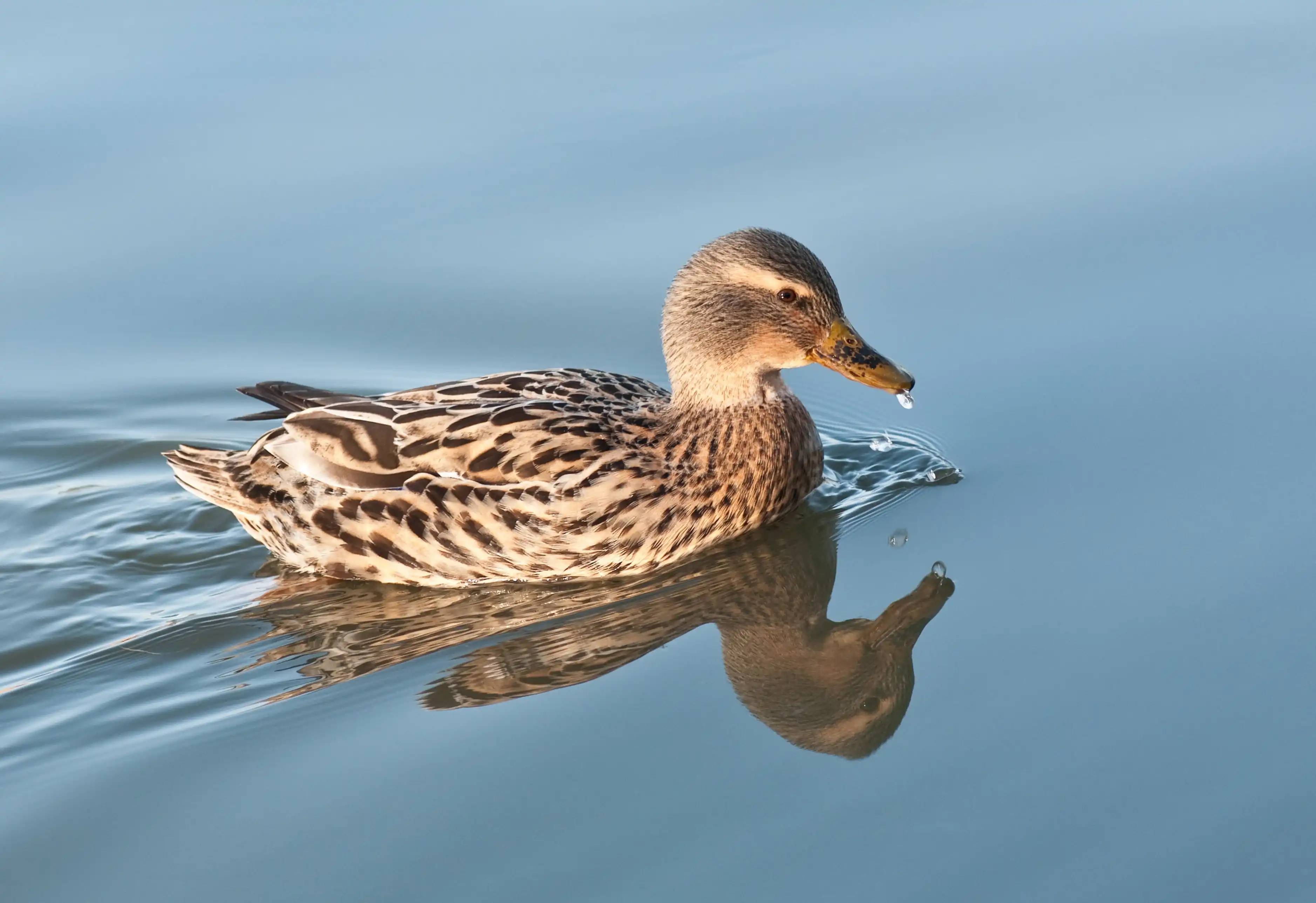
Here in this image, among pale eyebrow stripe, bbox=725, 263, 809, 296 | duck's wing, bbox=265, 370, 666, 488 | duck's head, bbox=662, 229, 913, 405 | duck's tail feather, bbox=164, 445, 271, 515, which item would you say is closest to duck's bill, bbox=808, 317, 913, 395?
duck's head, bbox=662, 229, 913, 405

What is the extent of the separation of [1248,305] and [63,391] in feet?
22.4

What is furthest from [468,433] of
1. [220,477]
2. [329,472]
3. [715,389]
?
[220,477]

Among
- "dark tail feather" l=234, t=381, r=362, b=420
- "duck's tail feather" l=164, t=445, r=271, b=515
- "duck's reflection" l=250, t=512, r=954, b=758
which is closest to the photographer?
"duck's reflection" l=250, t=512, r=954, b=758

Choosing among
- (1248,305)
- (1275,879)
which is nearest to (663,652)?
(1275,879)

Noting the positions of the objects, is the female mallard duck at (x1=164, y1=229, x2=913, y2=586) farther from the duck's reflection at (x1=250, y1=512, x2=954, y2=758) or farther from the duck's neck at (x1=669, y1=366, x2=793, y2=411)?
the duck's reflection at (x1=250, y1=512, x2=954, y2=758)

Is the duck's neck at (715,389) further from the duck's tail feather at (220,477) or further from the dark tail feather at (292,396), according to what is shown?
the duck's tail feather at (220,477)

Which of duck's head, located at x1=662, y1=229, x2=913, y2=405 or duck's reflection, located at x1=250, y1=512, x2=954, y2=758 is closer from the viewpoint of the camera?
duck's reflection, located at x1=250, y1=512, x2=954, y2=758

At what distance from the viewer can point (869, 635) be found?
7.21 meters

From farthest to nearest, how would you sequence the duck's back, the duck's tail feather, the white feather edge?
the duck's tail feather < the white feather edge < the duck's back

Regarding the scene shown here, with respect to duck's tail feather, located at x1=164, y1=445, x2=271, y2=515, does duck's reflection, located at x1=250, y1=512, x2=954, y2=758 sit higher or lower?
lower

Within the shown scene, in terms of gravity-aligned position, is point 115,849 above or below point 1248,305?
below

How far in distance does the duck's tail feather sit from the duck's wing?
0.77 ft

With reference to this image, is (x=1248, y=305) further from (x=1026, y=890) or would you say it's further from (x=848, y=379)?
(x=1026, y=890)

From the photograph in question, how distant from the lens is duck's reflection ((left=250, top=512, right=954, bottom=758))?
6.77 meters
